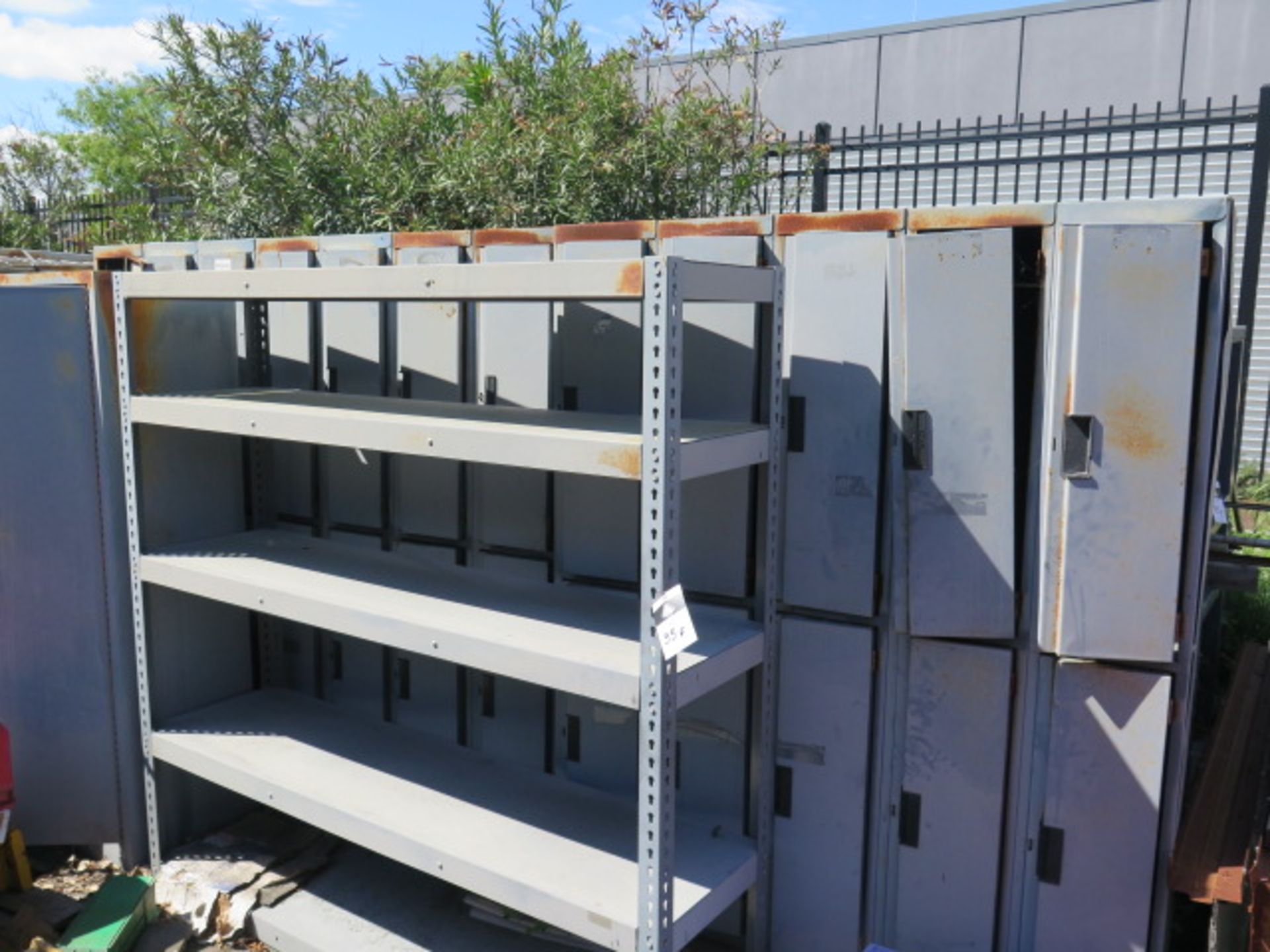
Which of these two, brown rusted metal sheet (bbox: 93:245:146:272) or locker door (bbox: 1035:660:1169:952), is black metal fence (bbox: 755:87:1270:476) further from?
brown rusted metal sheet (bbox: 93:245:146:272)

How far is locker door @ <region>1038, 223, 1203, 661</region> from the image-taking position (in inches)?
92.9

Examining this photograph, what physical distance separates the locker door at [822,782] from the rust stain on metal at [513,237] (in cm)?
142

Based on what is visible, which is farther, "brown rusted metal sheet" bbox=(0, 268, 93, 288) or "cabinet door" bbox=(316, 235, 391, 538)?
"cabinet door" bbox=(316, 235, 391, 538)

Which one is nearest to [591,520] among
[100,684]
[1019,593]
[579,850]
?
[579,850]

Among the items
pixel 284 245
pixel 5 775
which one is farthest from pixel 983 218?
pixel 5 775

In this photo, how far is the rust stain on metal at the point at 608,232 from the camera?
10.1ft

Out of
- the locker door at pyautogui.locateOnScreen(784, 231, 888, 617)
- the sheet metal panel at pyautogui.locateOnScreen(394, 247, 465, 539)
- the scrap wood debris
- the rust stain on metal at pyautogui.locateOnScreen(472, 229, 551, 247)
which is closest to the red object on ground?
the scrap wood debris

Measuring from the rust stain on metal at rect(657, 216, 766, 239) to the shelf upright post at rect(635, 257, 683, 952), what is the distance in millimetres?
688

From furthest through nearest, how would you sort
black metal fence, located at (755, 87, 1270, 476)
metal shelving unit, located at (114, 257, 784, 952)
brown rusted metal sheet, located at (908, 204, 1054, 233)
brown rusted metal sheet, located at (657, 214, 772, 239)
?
black metal fence, located at (755, 87, 1270, 476) → brown rusted metal sheet, located at (657, 214, 772, 239) → brown rusted metal sheet, located at (908, 204, 1054, 233) → metal shelving unit, located at (114, 257, 784, 952)

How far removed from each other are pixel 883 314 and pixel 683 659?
3.37ft

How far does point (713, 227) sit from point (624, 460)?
916 mm

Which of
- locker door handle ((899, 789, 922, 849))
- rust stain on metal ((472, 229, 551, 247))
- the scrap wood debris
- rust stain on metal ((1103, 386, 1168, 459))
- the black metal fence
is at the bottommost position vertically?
the scrap wood debris

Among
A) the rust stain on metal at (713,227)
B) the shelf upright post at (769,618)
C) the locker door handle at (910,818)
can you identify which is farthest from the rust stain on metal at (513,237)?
the locker door handle at (910,818)

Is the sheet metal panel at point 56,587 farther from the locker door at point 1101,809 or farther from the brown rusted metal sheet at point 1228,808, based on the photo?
the brown rusted metal sheet at point 1228,808
